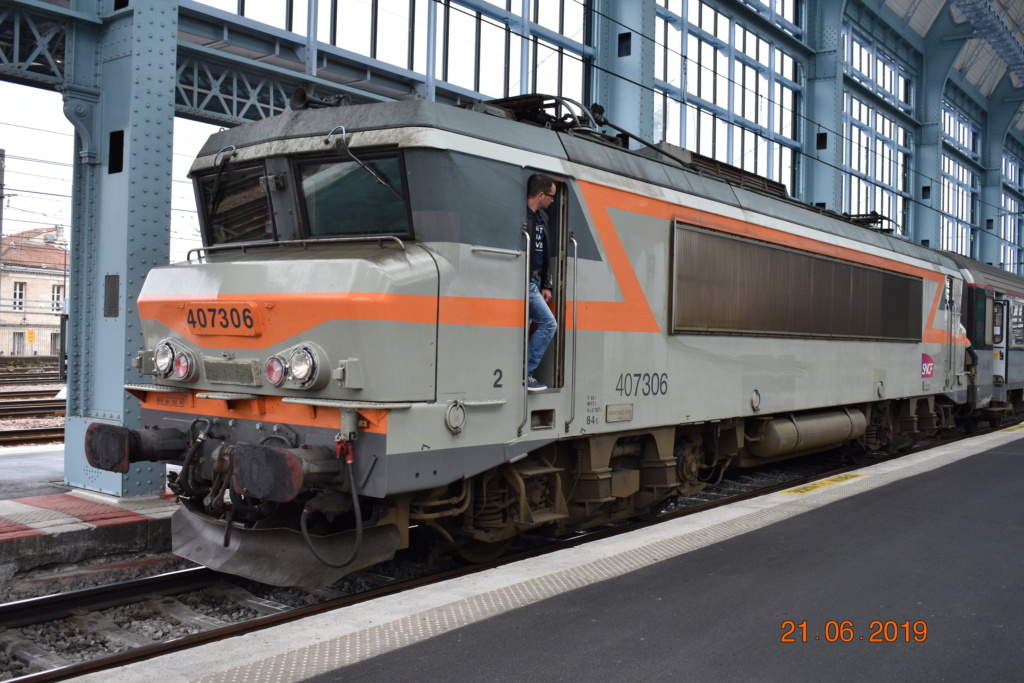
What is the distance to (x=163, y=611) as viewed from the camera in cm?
595

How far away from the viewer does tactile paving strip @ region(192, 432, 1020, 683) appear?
156 inches

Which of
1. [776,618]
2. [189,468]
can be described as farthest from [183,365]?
[776,618]

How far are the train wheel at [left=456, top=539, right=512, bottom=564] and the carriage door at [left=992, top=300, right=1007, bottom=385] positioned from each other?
14381 mm

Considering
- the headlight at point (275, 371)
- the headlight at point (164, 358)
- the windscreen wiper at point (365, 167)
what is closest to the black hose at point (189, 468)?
the headlight at point (164, 358)

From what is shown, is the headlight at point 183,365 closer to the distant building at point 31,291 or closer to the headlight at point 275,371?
the headlight at point 275,371

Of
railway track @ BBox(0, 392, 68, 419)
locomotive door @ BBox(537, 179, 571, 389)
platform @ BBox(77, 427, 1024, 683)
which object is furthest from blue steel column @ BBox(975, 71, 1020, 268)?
locomotive door @ BBox(537, 179, 571, 389)

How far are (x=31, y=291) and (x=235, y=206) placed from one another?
45474 millimetres

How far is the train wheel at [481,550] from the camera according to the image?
6.75 metres

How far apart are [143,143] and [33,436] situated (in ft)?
22.1

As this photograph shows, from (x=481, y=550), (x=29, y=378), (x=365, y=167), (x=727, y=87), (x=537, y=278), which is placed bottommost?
(x=481, y=550)

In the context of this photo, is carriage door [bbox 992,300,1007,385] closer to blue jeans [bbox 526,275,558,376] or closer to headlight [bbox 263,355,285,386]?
blue jeans [bbox 526,275,558,376]

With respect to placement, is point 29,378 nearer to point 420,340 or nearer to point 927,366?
point 927,366

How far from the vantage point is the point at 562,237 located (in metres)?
6.52

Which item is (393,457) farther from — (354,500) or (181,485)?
(181,485)
